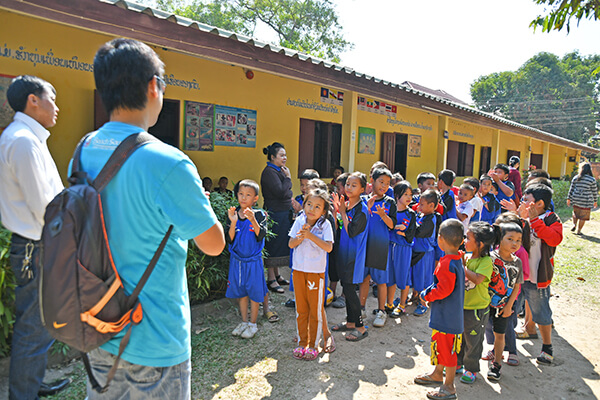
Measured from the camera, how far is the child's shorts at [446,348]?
295cm

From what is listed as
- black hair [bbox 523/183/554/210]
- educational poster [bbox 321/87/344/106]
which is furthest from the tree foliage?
black hair [bbox 523/183/554/210]

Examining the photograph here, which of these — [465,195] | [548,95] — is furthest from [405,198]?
[548,95]

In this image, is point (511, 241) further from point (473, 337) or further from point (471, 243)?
point (473, 337)

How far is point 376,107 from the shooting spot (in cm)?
1001

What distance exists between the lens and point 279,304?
4.63 meters

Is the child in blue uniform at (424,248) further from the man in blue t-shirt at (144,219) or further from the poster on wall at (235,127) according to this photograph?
the poster on wall at (235,127)

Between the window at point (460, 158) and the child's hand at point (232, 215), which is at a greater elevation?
the window at point (460, 158)

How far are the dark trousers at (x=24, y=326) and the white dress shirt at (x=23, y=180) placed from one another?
0.39 ft

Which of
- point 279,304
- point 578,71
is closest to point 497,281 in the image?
point 279,304

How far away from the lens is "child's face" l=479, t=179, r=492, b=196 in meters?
5.84

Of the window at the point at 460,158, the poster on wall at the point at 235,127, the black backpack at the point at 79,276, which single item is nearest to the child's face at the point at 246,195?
the black backpack at the point at 79,276

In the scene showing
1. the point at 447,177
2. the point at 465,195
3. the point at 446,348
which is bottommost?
the point at 446,348

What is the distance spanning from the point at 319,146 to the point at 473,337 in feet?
20.6

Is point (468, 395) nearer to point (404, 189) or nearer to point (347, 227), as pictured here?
point (347, 227)
